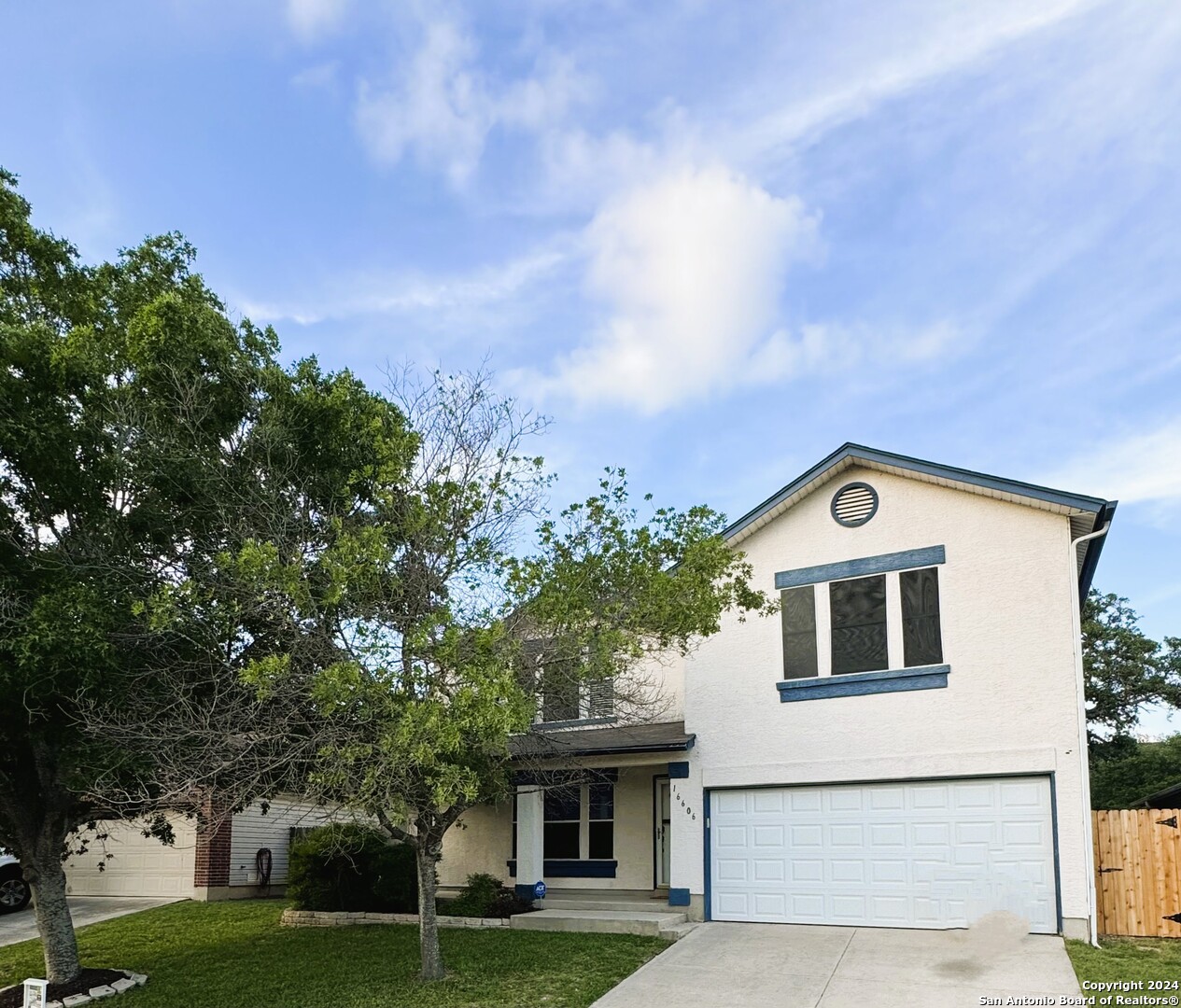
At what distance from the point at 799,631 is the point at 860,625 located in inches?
37.1

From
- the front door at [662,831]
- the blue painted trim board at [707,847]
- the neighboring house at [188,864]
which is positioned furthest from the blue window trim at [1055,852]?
the neighboring house at [188,864]

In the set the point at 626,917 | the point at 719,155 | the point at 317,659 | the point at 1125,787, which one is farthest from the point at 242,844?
the point at 1125,787

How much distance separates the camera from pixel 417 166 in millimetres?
15875

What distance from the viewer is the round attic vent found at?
15.2 metres

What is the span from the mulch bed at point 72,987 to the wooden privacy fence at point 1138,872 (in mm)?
12758

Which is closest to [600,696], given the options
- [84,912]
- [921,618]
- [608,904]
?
[921,618]

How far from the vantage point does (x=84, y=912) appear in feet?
62.7

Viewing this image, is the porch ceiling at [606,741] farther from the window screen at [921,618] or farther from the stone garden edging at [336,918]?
the window screen at [921,618]

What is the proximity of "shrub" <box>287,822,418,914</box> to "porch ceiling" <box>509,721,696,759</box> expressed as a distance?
3.52 m

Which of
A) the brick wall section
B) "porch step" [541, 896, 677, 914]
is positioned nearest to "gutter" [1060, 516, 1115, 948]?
"porch step" [541, 896, 677, 914]

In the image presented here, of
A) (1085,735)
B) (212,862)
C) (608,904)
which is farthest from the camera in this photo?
(212,862)

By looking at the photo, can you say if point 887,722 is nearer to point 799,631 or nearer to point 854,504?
point 799,631

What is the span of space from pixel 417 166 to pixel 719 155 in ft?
15.7

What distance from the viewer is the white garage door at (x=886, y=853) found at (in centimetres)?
1294
